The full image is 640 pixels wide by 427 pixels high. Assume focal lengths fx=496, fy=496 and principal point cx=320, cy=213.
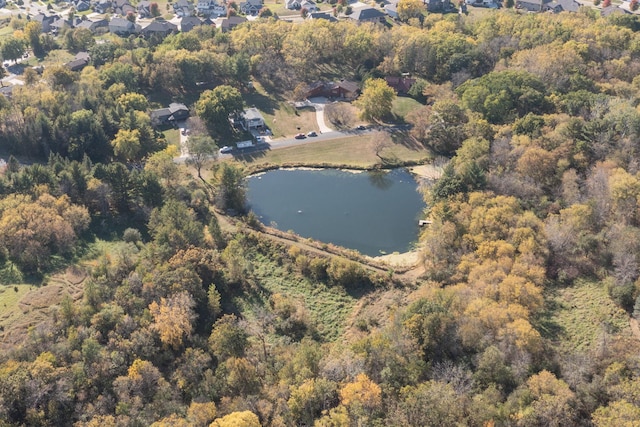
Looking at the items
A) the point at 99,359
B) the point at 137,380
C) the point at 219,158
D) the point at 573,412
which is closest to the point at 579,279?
the point at 573,412

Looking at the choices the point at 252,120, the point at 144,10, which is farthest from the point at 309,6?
the point at 252,120

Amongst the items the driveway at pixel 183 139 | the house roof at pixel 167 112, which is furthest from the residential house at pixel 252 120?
the house roof at pixel 167 112

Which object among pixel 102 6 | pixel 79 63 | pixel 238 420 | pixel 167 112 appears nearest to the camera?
pixel 238 420

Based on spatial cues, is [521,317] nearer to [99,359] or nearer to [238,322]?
[238,322]

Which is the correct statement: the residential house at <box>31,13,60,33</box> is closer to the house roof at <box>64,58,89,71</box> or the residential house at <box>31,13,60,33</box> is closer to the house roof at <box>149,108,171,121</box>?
the house roof at <box>64,58,89,71</box>

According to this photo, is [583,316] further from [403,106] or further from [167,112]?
[167,112]

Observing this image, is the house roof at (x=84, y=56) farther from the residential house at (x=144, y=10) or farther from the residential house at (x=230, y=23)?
the residential house at (x=144, y=10)
